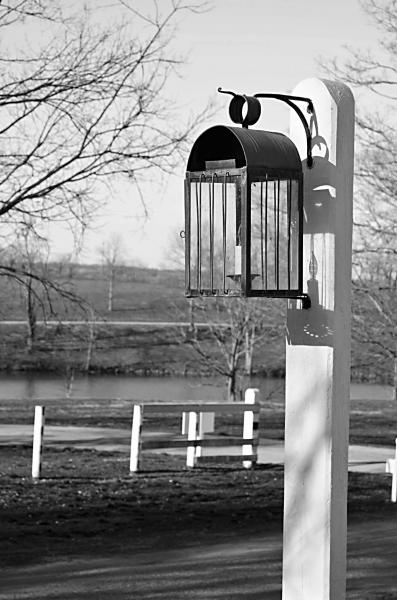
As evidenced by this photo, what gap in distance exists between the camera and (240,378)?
38.5 meters

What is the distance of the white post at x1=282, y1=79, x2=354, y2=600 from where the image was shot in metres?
3.79

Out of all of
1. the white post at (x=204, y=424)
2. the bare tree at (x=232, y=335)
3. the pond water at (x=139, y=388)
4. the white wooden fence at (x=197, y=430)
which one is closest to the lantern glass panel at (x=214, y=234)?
the white wooden fence at (x=197, y=430)

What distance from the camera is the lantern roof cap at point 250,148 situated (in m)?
3.72

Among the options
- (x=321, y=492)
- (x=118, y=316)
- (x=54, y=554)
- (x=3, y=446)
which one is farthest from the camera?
(x=118, y=316)

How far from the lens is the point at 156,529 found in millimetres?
10555

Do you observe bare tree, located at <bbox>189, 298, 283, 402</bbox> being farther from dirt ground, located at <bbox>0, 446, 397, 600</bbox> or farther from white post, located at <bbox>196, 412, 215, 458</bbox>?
dirt ground, located at <bbox>0, 446, 397, 600</bbox>

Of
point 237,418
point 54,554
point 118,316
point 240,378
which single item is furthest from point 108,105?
point 118,316

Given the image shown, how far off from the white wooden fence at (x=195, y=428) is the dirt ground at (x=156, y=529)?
240mm

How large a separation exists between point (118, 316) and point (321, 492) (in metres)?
58.9

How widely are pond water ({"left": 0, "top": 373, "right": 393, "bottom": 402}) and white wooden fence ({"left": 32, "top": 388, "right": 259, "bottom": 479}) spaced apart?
18.5 meters

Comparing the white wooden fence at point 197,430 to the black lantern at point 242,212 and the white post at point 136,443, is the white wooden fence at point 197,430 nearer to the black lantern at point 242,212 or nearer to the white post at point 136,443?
the white post at point 136,443

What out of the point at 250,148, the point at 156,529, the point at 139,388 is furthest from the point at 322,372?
the point at 139,388

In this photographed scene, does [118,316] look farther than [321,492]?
Yes

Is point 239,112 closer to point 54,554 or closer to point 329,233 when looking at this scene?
point 329,233
